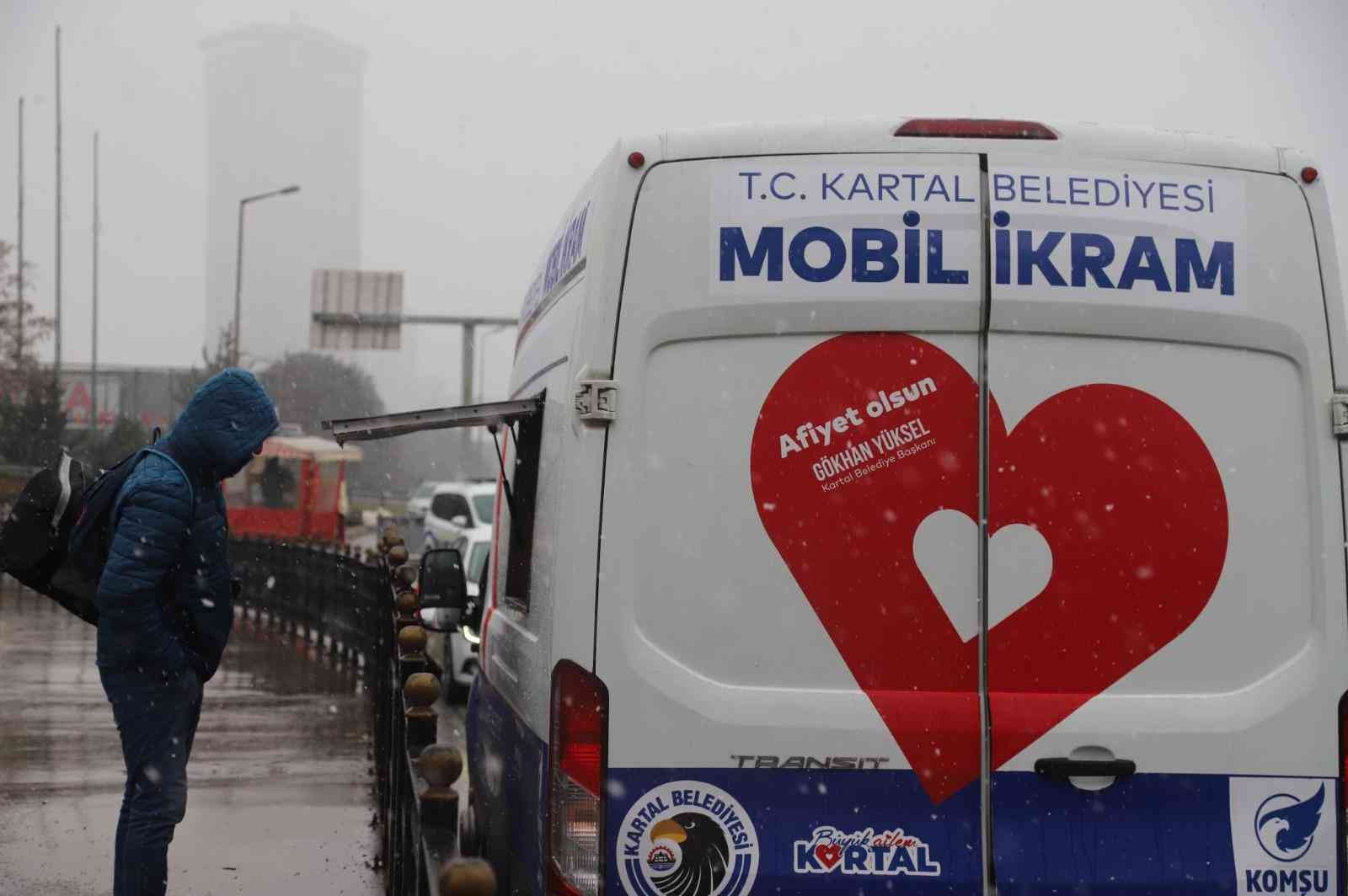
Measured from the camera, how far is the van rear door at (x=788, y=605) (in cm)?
332

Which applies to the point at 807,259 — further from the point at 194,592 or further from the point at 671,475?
the point at 194,592

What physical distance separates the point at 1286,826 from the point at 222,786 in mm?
6577

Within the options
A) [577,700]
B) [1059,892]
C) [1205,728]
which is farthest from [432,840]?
[1205,728]

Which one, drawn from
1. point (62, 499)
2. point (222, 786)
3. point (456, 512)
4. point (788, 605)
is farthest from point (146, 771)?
point (456, 512)

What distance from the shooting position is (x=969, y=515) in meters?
3.34

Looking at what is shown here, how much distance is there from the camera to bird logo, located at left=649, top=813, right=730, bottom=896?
332 centimetres

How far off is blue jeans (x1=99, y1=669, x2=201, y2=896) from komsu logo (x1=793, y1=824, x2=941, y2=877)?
245cm

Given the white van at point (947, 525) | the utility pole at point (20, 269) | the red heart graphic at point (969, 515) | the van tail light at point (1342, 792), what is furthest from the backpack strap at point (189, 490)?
the utility pole at point (20, 269)

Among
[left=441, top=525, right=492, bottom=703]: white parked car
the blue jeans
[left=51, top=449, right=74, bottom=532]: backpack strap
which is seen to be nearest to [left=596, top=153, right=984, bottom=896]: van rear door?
the blue jeans

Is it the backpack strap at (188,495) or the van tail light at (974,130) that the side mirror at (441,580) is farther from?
the van tail light at (974,130)

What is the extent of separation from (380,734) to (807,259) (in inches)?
216

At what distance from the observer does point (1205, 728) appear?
11.1ft

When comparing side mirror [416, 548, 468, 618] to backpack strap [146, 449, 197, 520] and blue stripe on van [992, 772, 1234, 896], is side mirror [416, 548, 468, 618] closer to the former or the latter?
backpack strap [146, 449, 197, 520]

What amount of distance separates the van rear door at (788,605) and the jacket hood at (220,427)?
217 cm
